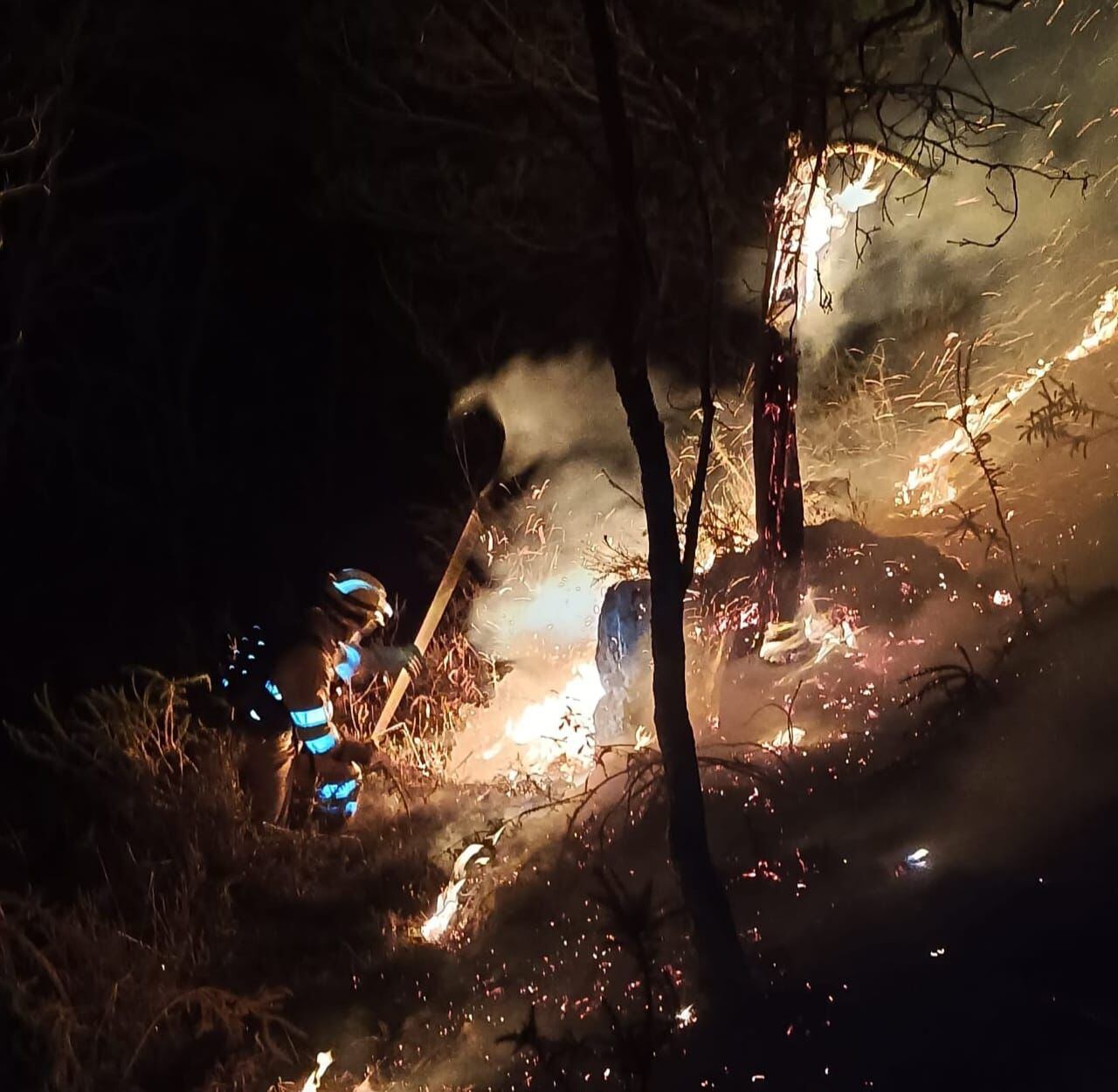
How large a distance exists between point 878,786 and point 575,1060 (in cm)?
199

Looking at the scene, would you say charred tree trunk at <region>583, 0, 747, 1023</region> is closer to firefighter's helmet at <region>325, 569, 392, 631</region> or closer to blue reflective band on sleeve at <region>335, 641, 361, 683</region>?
firefighter's helmet at <region>325, 569, 392, 631</region>

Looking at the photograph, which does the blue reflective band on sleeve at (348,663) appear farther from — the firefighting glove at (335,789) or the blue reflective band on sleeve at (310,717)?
the firefighting glove at (335,789)

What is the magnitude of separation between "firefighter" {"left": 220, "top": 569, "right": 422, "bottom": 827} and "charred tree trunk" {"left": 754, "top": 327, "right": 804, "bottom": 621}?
93.0 inches

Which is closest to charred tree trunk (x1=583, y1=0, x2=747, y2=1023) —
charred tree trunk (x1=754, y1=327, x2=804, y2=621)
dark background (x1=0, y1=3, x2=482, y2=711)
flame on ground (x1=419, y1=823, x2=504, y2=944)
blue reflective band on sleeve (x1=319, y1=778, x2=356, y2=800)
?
flame on ground (x1=419, y1=823, x2=504, y2=944)

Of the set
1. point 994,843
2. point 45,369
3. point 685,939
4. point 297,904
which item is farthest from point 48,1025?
point 45,369

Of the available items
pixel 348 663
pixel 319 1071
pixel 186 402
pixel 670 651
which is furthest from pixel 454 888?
pixel 186 402

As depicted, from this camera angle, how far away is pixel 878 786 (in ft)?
17.9

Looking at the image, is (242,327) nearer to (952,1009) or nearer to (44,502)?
(44,502)

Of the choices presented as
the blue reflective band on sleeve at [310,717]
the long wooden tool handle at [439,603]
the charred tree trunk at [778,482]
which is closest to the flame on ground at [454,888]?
the blue reflective band on sleeve at [310,717]

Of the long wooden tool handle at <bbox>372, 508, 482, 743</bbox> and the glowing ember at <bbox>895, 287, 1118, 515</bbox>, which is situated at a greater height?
the glowing ember at <bbox>895, 287, 1118, 515</bbox>

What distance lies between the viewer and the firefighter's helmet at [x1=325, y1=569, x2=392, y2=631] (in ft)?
23.0

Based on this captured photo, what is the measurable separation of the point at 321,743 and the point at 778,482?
3.12m

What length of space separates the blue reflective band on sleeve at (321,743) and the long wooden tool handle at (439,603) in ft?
2.30

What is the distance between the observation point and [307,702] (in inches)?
270
